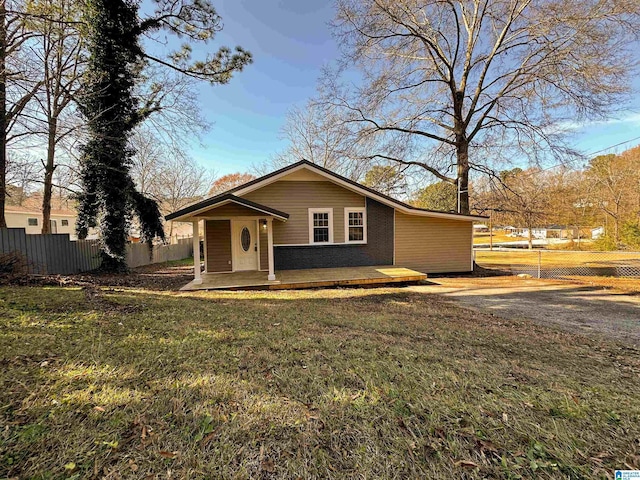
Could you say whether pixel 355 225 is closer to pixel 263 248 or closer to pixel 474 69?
pixel 263 248

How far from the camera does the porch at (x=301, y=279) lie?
8250 mm

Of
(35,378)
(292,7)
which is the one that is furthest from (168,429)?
(292,7)

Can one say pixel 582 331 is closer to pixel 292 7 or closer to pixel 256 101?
pixel 292 7

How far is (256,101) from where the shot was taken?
17.7 metres

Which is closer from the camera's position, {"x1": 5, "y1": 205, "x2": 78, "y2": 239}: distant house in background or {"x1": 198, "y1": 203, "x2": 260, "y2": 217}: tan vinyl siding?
{"x1": 198, "y1": 203, "x2": 260, "y2": 217}: tan vinyl siding

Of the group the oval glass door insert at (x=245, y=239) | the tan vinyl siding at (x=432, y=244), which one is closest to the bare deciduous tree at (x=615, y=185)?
the tan vinyl siding at (x=432, y=244)

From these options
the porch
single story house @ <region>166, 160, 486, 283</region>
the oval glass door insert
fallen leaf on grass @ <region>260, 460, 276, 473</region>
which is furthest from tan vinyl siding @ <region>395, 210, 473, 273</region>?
fallen leaf on grass @ <region>260, 460, 276, 473</region>

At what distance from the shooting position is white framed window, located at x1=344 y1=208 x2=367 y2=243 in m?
11.0

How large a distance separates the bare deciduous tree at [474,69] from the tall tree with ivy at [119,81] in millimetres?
5607

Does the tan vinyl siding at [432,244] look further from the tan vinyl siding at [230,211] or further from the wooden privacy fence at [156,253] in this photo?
the wooden privacy fence at [156,253]

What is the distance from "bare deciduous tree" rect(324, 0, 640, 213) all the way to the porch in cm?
671

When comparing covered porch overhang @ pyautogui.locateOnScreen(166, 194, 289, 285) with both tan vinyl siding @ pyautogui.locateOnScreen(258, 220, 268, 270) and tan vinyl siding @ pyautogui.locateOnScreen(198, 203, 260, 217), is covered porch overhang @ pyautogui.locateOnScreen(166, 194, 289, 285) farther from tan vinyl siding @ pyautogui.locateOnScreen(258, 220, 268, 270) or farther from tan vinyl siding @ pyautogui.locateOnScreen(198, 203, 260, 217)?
tan vinyl siding @ pyautogui.locateOnScreen(258, 220, 268, 270)

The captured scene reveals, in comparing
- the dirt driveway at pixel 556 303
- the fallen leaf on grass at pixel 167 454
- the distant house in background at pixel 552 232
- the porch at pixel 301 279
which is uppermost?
the distant house in background at pixel 552 232

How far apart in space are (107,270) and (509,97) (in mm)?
19256
